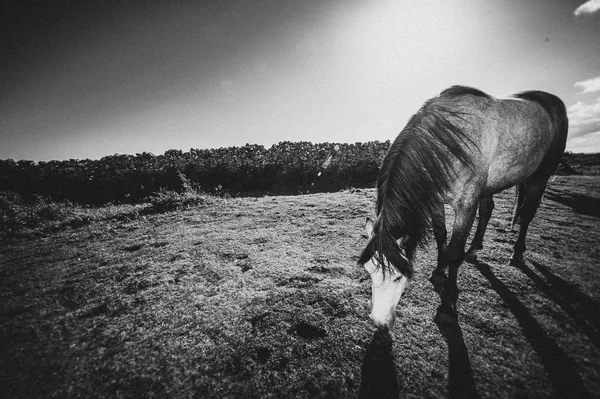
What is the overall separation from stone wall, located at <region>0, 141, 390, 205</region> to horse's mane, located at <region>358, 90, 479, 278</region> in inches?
300

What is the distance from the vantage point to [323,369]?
1728 mm

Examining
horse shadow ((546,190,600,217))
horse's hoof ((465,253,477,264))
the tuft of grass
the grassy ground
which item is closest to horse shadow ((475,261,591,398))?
the grassy ground

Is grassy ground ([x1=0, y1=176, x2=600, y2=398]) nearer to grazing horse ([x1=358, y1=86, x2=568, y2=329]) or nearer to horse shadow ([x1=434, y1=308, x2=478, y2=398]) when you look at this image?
horse shadow ([x1=434, y1=308, x2=478, y2=398])

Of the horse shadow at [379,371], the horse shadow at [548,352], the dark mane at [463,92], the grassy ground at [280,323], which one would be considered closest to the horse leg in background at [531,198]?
the grassy ground at [280,323]

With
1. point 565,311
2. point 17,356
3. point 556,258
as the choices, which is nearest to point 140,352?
point 17,356

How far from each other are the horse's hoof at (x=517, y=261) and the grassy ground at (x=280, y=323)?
0.29 ft

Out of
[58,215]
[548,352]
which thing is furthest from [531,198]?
[58,215]

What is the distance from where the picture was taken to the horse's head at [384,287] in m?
1.90

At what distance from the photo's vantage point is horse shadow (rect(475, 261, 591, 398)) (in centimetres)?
153

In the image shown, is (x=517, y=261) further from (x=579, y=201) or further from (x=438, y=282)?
(x=579, y=201)

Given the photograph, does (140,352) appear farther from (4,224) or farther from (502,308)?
(4,224)

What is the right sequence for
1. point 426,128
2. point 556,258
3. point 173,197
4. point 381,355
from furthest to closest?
point 173,197
point 556,258
point 426,128
point 381,355

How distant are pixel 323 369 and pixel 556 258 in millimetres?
3681

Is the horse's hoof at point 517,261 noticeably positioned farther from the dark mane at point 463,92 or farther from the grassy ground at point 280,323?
the dark mane at point 463,92
